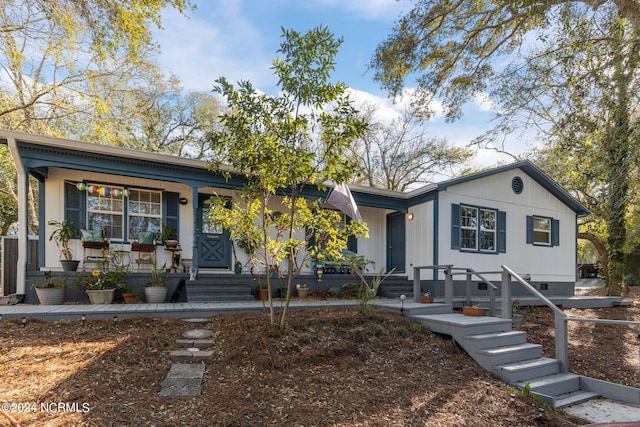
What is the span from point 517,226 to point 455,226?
264 cm

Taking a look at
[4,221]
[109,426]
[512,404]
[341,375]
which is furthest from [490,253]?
[4,221]

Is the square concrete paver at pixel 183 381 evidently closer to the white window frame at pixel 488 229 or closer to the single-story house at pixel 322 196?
the single-story house at pixel 322 196

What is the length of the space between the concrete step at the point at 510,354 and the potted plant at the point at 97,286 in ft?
21.2

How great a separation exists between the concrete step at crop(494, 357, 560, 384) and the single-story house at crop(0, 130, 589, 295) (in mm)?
3584

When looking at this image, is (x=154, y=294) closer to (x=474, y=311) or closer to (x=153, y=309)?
(x=153, y=309)

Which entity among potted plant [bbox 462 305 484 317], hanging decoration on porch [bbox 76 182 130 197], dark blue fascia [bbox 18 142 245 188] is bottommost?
potted plant [bbox 462 305 484 317]

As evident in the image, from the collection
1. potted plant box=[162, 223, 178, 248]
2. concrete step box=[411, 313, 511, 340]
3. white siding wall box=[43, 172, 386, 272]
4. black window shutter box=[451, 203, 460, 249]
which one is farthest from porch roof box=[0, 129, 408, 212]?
black window shutter box=[451, 203, 460, 249]

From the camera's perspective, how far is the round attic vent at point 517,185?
1116cm

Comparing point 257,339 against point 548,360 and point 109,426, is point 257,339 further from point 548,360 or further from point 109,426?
point 548,360

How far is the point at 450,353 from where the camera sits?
5.36m

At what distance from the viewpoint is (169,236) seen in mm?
8500

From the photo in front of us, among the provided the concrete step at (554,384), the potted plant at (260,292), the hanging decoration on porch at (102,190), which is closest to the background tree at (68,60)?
the hanging decoration on porch at (102,190)

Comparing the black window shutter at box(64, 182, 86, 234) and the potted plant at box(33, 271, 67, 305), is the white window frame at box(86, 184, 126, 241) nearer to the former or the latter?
the black window shutter at box(64, 182, 86, 234)

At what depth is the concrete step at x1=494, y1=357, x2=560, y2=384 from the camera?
15.7ft
